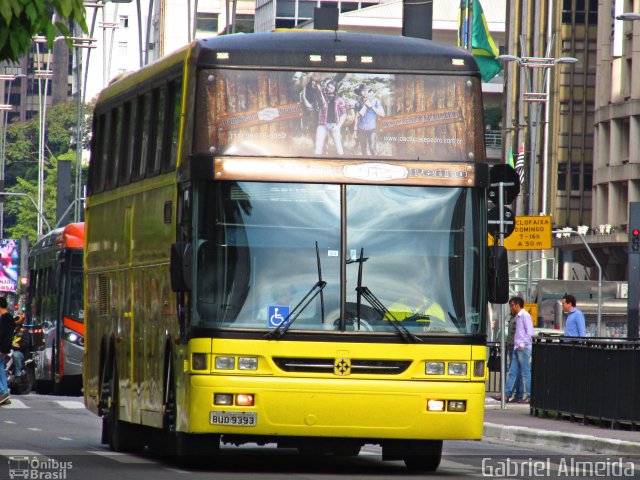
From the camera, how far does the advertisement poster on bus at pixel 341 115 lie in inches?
598

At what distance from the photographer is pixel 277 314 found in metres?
14.8

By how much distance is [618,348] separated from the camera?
22.7m

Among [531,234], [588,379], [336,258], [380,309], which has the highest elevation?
[531,234]

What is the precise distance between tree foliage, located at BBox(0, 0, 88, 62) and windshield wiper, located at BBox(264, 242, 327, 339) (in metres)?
3.13

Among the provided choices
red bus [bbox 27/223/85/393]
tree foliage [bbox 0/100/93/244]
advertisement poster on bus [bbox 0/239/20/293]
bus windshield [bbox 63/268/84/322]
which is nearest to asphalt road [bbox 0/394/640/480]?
bus windshield [bbox 63/268/84/322]

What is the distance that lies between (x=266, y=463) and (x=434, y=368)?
2.66 metres

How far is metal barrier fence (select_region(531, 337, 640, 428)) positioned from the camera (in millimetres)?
22422

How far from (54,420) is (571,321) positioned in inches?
312

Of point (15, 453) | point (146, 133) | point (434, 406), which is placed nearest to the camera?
point (434, 406)

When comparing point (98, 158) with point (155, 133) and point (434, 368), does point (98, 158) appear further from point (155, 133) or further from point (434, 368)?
point (434, 368)

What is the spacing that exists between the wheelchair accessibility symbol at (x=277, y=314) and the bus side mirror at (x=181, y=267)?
68cm

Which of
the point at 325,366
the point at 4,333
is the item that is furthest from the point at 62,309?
the point at 325,366

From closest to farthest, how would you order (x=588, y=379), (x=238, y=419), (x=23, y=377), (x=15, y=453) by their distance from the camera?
(x=238, y=419)
(x=15, y=453)
(x=588, y=379)
(x=23, y=377)

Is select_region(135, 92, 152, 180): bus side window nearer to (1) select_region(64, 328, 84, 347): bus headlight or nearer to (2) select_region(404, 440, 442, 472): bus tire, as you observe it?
(2) select_region(404, 440, 442, 472): bus tire
